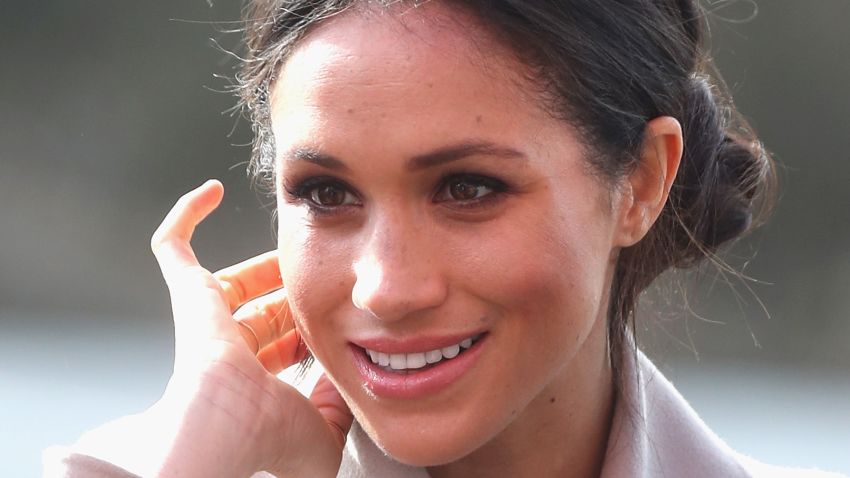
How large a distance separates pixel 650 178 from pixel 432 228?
0.55m

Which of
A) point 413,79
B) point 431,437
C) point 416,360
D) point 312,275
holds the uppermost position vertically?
point 413,79

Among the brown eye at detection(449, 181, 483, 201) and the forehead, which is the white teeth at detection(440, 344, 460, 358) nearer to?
Result: the brown eye at detection(449, 181, 483, 201)

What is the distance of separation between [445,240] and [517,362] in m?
0.28

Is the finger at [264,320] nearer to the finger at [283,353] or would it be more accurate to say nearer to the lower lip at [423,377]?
the finger at [283,353]

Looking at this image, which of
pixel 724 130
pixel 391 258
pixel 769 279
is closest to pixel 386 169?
pixel 391 258

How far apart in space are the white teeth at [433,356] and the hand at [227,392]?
0.44m

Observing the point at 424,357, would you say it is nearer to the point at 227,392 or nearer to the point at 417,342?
the point at 417,342

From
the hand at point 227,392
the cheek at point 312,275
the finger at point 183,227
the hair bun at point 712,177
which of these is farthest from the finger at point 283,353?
the hair bun at point 712,177

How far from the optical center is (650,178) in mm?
2795

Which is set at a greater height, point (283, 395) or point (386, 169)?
point (386, 169)

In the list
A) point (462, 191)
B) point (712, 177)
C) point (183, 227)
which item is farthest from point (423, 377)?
point (712, 177)

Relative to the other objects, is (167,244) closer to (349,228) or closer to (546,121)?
(349,228)

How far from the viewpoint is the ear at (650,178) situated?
277 cm

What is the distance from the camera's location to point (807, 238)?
22.5ft
